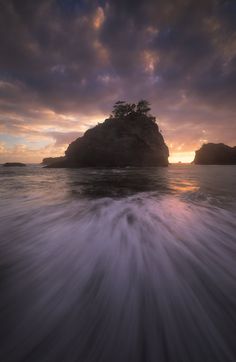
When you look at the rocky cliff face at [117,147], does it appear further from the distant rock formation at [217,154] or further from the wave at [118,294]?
the distant rock formation at [217,154]

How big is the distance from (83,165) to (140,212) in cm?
4860

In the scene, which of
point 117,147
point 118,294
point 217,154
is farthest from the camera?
point 217,154

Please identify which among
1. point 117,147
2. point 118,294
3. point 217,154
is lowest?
point 118,294

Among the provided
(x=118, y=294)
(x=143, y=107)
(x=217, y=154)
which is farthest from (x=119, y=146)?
(x=217, y=154)

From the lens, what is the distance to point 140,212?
5.79 meters

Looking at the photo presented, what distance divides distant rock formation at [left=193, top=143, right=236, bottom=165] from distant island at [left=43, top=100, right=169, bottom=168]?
1967 inches

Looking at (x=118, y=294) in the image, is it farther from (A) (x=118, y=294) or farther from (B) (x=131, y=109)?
(B) (x=131, y=109)

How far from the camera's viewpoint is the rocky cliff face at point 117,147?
1988 inches

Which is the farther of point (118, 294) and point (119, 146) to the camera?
point (119, 146)

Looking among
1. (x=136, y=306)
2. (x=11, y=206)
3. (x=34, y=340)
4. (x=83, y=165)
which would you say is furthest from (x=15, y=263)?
(x=83, y=165)

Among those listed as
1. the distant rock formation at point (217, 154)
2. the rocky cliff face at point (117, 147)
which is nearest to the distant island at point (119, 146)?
the rocky cliff face at point (117, 147)

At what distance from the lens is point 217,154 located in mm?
90312

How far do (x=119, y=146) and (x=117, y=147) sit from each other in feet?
2.18

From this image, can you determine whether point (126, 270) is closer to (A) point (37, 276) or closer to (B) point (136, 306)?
(B) point (136, 306)
